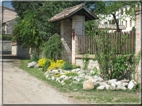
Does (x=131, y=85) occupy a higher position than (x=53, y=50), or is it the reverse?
(x=53, y=50)

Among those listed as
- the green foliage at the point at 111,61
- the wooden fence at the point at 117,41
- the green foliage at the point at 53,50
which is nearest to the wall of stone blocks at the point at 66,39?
the green foliage at the point at 53,50

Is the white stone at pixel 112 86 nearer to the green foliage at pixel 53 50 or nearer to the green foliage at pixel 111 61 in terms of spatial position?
the green foliage at pixel 111 61

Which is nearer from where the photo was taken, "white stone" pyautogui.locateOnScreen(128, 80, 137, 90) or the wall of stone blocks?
"white stone" pyautogui.locateOnScreen(128, 80, 137, 90)

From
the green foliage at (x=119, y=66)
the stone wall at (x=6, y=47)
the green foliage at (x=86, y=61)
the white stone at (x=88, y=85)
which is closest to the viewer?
the white stone at (x=88, y=85)

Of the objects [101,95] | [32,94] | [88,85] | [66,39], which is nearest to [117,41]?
[88,85]

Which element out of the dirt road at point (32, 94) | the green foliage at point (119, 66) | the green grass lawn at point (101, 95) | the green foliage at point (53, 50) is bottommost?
the dirt road at point (32, 94)

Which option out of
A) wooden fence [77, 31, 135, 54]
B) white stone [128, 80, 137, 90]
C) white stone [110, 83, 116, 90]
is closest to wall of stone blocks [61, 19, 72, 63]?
wooden fence [77, 31, 135, 54]

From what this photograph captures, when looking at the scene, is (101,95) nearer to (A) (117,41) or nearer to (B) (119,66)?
(B) (119,66)

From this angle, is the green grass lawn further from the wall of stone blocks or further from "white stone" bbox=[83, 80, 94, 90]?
the wall of stone blocks

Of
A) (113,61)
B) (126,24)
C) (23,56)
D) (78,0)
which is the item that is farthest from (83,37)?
(126,24)

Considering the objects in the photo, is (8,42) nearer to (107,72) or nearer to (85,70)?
(85,70)

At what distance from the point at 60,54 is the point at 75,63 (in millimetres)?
2223

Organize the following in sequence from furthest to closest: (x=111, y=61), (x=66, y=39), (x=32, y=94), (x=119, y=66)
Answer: (x=66, y=39) < (x=111, y=61) < (x=119, y=66) < (x=32, y=94)

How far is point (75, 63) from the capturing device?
16953mm
